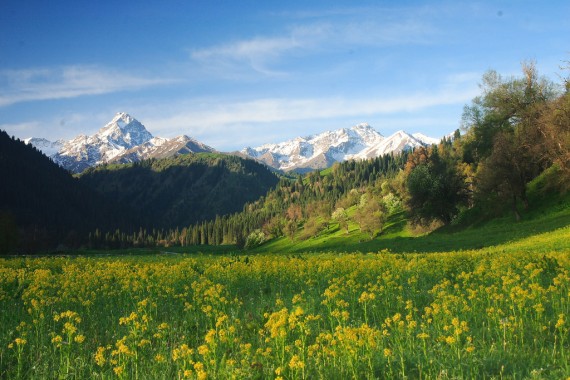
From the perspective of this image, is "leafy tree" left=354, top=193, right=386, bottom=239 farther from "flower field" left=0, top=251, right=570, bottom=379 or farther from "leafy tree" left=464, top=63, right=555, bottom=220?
"flower field" left=0, top=251, right=570, bottom=379

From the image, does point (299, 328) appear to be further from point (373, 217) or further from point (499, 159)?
point (373, 217)

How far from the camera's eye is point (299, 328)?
9359 millimetres

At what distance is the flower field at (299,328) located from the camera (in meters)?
6.99

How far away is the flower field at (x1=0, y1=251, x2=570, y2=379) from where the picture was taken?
275 inches

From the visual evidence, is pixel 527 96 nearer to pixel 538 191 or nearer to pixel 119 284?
pixel 538 191

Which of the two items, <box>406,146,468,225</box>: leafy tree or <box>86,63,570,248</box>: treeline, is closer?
<box>86,63,570,248</box>: treeline

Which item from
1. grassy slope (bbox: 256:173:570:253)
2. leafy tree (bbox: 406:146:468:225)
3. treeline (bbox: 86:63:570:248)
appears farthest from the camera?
leafy tree (bbox: 406:146:468:225)

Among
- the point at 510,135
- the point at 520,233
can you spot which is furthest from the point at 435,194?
the point at 520,233

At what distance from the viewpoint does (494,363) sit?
23.2ft

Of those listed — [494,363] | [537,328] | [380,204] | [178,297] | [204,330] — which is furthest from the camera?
[380,204]

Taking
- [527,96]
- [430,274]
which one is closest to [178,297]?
[430,274]

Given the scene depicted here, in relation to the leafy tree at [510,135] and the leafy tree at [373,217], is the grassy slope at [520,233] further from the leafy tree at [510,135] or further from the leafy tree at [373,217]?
the leafy tree at [373,217]

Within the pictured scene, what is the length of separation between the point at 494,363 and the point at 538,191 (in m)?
55.1

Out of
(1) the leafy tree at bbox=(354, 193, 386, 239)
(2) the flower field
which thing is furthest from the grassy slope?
(1) the leafy tree at bbox=(354, 193, 386, 239)
